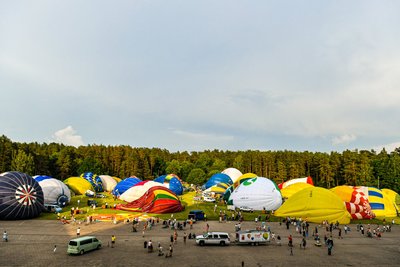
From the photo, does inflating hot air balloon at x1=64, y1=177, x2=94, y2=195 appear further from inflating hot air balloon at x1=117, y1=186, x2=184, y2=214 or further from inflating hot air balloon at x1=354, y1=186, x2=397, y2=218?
inflating hot air balloon at x1=354, y1=186, x2=397, y2=218

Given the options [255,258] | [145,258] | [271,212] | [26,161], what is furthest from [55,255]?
[26,161]

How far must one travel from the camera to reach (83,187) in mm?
72250

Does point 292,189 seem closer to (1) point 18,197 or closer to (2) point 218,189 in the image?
(2) point 218,189

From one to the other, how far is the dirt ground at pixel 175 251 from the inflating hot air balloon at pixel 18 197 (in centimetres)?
285

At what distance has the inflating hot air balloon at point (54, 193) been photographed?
5059 centimetres

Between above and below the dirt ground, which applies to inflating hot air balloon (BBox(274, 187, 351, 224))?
above

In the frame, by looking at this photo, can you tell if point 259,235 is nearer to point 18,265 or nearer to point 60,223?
point 18,265

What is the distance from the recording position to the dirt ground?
23.3m

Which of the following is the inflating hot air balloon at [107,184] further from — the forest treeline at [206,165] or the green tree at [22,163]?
the green tree at [22,163]

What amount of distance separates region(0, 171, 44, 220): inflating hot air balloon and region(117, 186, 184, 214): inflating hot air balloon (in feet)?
45.4

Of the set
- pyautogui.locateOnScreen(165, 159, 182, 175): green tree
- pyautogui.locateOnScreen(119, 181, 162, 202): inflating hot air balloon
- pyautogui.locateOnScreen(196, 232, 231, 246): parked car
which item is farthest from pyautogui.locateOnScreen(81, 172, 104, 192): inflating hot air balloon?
pyautogui.locateOnScreen(196, 232, 231, 246): parked car

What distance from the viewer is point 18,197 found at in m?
39.2

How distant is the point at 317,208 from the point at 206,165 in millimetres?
82848

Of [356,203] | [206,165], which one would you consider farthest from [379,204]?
[206,165]
